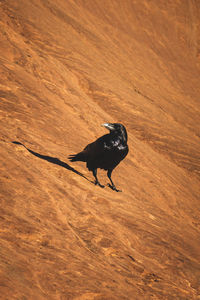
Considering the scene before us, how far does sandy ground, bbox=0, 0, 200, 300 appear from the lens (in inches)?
139

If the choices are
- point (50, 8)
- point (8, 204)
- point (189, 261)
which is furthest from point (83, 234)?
point (50, 8)

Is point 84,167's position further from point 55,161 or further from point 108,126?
point 108,126

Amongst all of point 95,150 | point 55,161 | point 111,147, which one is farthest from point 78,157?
point 111,147

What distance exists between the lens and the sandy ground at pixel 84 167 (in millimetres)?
3525

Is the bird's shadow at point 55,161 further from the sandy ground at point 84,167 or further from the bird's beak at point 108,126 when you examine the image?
the bird's beak at point 108,126

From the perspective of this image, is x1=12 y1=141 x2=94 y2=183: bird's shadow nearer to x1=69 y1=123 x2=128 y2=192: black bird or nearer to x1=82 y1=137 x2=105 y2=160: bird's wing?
x1=82 y1=137 x2=105 y2=160: bird's wing

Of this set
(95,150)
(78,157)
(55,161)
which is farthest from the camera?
(78,157)

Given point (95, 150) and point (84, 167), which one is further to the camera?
point (84, 167)

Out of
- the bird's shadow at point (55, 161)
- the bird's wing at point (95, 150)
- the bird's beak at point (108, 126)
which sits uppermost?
the bird's beak at point (108, 126)

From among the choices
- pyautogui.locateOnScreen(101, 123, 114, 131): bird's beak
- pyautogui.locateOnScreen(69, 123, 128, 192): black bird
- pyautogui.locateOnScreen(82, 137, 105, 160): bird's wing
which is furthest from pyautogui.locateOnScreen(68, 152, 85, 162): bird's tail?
pyautogui.locateOnScreen(101, 123, 114, 131): bird's beak

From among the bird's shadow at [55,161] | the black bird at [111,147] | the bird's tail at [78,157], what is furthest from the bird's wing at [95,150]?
the bird's shadow at [55,161]

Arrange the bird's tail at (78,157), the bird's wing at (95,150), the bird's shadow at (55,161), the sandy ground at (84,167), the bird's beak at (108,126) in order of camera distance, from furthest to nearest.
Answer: the bird's tail at (78,157)
the bird's shadow at (55,161)
the bird's wing at (95,150)
the bird's beak at (108,126)
the sandy ground at (84,167)

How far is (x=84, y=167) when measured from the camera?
6898mm

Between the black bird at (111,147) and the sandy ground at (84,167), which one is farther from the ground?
the black bird at (111,147)
